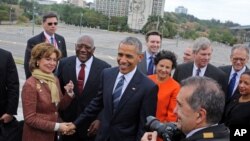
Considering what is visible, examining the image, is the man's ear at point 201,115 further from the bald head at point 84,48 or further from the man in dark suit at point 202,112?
the bald head at point 84,48

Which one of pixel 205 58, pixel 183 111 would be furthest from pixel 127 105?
pixel 205 58

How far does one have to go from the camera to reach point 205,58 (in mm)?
4379

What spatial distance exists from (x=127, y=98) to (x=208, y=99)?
126cm

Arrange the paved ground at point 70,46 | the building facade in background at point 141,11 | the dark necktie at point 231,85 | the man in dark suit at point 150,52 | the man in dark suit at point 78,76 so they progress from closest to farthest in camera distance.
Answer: the man in dark suit at point 78,76, the dark necktie at point 231,85, the man in dark suit at point 150,52, the paved ground at point 70,46, the building facade in background at point 141,11

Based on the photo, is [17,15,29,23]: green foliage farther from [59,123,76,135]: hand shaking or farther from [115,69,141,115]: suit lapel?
[115,69,141,115]: suit lapel

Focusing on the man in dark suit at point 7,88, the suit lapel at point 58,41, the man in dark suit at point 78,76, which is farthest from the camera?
the suit lapel at point 58,41

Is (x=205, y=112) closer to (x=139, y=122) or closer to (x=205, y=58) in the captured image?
(x=139, y=122)

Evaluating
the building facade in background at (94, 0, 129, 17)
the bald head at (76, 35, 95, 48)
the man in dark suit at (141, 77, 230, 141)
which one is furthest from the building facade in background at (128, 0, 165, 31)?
the man in dark suit at (141, 77, 230, 141)

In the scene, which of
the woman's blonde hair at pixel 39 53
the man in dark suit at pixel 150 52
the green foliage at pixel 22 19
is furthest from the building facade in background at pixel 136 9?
the woman's blonde hair at pixel 39 53

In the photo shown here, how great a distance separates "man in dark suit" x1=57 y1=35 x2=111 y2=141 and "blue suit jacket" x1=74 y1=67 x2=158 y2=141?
81cm

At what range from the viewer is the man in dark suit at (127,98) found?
3090 millimetres

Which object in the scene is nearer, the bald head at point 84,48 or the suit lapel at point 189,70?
the bald head at point 84,48

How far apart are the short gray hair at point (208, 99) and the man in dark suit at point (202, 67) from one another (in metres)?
2.44

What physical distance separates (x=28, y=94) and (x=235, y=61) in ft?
8.13
